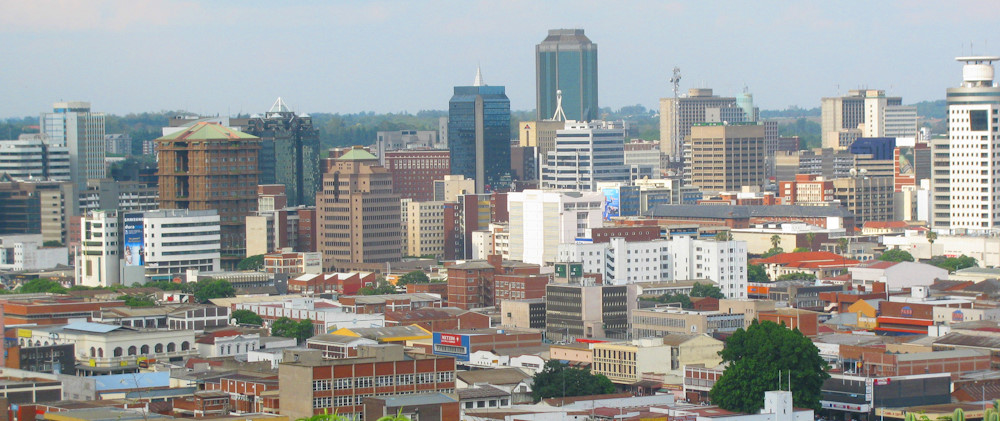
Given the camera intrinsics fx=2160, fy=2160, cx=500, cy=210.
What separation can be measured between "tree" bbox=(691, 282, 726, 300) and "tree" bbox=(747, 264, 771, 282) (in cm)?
1335

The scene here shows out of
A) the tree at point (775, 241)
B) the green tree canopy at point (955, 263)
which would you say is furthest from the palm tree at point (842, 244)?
the green tree canopy at point (955, 263)

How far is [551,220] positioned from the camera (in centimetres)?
13850

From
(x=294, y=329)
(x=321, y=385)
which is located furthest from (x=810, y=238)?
(x=321, y=385)

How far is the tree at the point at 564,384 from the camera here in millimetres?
81562

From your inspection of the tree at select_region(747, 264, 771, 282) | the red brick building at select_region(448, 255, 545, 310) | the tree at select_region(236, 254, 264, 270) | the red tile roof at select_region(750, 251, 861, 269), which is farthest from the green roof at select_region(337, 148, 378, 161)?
the tree at select_region(747, 264, 771, 282)

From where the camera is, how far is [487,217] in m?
161

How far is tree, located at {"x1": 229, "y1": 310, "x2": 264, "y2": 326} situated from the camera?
109500 mm

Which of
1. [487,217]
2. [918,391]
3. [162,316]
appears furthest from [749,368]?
[487,217]

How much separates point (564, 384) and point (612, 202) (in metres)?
93.5

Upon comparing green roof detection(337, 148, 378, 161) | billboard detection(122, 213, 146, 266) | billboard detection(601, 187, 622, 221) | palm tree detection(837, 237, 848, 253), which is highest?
green roof detection(337, 148, 378, 161)

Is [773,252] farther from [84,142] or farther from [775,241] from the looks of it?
[84,142]

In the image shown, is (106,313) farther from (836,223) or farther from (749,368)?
(836,223)

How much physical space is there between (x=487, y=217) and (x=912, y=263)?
140 ft

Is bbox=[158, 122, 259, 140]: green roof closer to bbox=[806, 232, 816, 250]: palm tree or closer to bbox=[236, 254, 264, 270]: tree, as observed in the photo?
bbox=[236, 254, 264, 270]: tree
